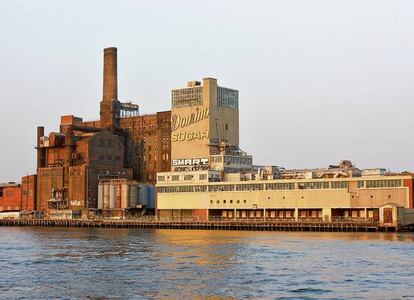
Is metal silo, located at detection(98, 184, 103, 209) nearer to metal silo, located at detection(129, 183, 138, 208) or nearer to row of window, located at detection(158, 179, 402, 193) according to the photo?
metal silo, located at detection(129, 183, 138, 208)

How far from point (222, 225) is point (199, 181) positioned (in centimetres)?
1508

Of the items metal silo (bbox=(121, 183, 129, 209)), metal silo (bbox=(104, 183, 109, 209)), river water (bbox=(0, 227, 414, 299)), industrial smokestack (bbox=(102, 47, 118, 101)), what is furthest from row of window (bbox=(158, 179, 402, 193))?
industrial smokestack (bbox=(102, 47, 118, 101))

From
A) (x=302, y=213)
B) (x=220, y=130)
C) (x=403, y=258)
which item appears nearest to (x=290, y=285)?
(x=403, y=258)

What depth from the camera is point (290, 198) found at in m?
142

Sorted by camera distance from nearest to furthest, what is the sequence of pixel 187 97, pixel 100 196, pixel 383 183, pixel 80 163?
1. pixel 383 183
2. pixel 187 97
3. pixel 100 196
4. pixel 80 163

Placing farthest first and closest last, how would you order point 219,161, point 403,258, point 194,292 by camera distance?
point 219,161 < point 403,258 < point 194,292

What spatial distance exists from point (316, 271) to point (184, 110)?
4638 inches

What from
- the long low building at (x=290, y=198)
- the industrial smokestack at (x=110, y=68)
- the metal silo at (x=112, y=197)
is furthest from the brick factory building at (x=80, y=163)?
the long low building at (x=290, y=198)

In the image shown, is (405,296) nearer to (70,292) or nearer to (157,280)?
(157,280)

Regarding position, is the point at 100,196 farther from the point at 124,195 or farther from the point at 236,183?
the point at 236,183

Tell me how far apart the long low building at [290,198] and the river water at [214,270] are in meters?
28.4

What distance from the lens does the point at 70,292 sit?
180ft

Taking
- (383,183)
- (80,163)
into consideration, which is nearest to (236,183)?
(383,183)

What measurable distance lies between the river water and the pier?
2603cm
